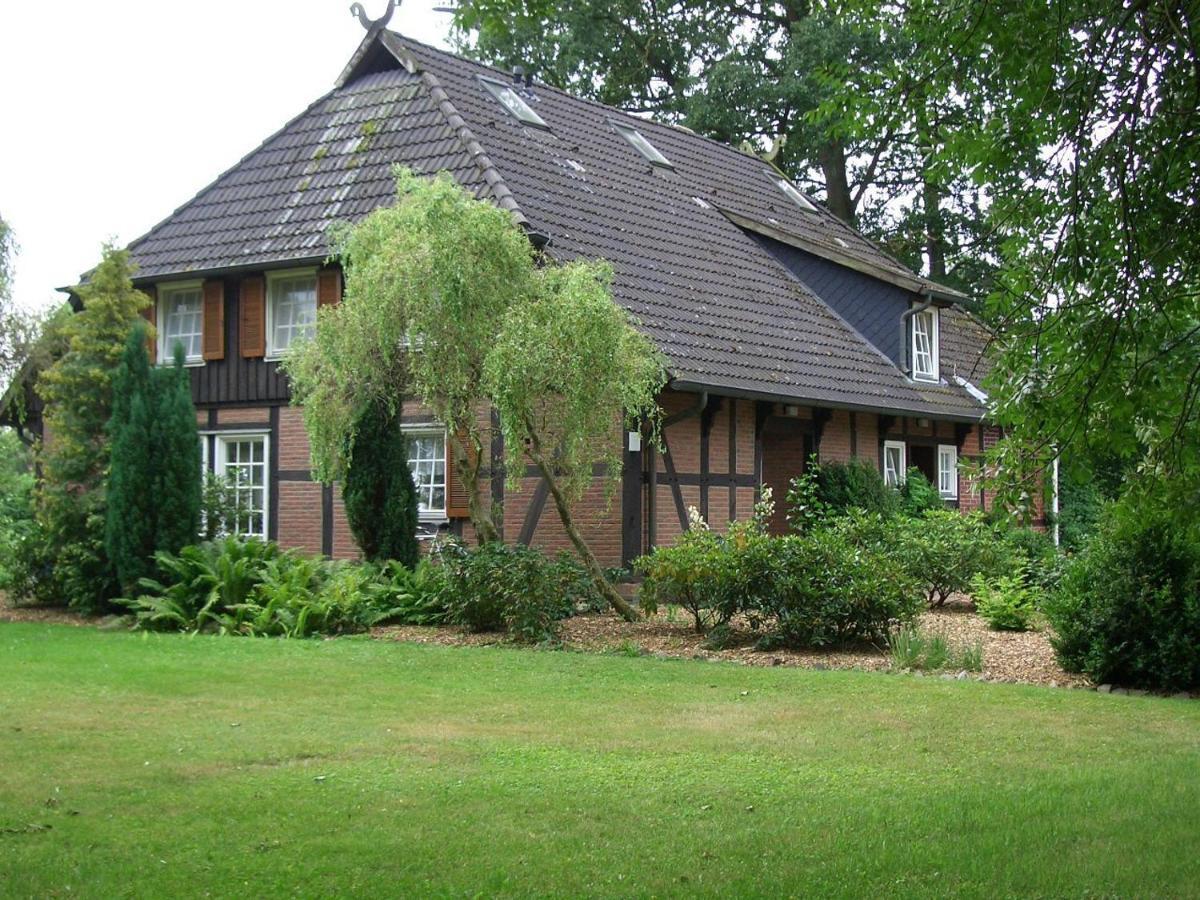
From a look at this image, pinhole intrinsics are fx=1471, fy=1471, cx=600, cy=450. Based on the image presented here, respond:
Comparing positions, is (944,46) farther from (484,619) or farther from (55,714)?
(484,619)

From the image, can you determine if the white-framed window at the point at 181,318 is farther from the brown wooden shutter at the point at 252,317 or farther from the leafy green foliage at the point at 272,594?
the leafy green foliage at the point at 272,594

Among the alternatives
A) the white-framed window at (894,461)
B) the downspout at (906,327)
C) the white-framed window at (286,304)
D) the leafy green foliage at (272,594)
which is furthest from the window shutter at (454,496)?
the downspout at (906,327)

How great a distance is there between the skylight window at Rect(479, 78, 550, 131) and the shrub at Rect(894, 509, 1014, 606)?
30.5ft

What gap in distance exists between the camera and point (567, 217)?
19.9m

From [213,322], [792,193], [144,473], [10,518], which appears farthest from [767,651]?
[792,193]

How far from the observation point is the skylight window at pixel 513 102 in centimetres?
2272

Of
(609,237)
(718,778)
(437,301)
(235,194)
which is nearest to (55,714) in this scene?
(718,778)

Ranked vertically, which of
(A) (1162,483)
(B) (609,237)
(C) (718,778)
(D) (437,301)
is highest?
(B) (609,237)

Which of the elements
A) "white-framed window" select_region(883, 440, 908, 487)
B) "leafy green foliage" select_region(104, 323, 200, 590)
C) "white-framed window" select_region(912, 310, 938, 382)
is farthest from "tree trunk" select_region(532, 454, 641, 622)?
"white-framed window" select_region(912, 310, 938, 382)

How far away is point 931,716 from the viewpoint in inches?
376

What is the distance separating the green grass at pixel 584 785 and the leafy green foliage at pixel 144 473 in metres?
4.87

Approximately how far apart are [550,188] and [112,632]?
29.0 ft

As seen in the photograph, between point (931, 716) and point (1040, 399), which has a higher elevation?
point (1040, 399)

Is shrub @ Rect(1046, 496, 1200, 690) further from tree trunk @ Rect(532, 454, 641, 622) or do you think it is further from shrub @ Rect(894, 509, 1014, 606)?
shrub @ Rect(894, 509, 1014, 606)
